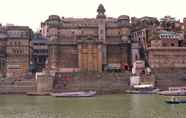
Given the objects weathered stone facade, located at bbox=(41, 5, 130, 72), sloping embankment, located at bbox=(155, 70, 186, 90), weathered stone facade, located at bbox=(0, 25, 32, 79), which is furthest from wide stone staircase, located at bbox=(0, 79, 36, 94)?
sloping embankment, located at bbox=(155, 70, 186, 90)

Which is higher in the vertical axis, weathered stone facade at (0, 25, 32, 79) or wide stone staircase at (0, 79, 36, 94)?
weathered stone facade at (0, 25, 32, 79)

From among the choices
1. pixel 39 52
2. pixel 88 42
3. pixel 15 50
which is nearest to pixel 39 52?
pixel 39 52

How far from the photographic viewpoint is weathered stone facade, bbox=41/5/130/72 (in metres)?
86.5

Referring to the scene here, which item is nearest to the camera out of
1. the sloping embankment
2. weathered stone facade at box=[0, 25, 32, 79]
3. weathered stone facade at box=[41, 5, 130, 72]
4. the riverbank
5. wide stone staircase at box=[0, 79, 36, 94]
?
wide stone staircase at box=[0, 79, 36, 94]

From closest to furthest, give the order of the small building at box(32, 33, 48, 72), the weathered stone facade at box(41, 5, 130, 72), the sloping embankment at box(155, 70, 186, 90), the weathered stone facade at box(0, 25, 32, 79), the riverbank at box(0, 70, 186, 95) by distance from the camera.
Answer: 1. the riverbank at box(0, 70, 186, 95)
2. the sloping embankment at box(155, 70, 186, 90)
3. the weathered stone facade at box(41, 5, 130, 72)
4. the weathered stone facade at box(0, 25, 32, 79)
5. the small building at box(32, 33, 48, 72)

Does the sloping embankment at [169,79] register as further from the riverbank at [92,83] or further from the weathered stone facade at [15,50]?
the weathered stone facade at [15,50]

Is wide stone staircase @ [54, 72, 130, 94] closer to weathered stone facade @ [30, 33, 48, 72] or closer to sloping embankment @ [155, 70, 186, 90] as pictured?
sloping embankment @ [155, 70, 186, 90]

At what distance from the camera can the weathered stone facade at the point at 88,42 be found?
284ft

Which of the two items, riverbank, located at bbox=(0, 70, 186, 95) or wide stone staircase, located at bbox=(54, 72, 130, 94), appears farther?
wide stone staircase, located at bbox=(54, 72, 130, 94)

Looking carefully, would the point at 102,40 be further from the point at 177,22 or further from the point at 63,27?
the point at 177,22

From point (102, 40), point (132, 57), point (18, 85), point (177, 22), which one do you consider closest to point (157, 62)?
point (132, 57)

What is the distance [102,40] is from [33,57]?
17330 millimetres

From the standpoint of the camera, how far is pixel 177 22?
10138 cm

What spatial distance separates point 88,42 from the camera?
8638 centimetres
